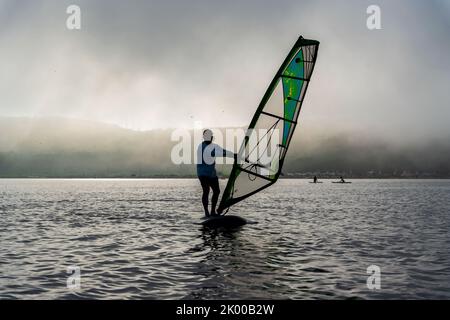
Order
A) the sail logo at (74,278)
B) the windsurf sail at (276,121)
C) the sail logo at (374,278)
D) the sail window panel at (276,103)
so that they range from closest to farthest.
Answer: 1. the sail logo at (74,278)
2. the sail logo at (374,278)
3. the windsurf sail at (276,121)
4. the sail window panel at (276,103)

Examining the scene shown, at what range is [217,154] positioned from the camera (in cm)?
1377

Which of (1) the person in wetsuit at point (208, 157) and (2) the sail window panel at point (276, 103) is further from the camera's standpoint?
(1) the person in wetsuit at point (208, 157)

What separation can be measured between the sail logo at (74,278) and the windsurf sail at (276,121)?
6.59 metres

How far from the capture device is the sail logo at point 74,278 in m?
7.01

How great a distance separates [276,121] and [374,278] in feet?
22.0

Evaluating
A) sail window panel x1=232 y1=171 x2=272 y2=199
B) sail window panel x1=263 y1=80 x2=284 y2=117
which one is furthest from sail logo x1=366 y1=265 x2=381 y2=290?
sail window panel x1=263 y1=80 x2=284 y2=117

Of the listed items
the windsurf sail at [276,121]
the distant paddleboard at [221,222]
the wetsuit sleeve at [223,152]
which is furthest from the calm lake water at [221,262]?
the wetsuit sleeve at [223,152]

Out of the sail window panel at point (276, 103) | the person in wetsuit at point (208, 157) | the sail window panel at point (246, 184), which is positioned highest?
the sail window panel at point (276, 103)

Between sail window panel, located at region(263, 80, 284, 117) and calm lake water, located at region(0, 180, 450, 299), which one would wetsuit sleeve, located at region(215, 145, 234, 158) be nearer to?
sail window panel, located at region(263, 80, 284, 117)

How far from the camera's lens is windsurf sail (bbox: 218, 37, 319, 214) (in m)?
12.8

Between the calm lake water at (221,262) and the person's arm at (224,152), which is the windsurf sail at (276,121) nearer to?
the person's arm at (224,152)

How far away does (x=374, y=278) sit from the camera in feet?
25.1
